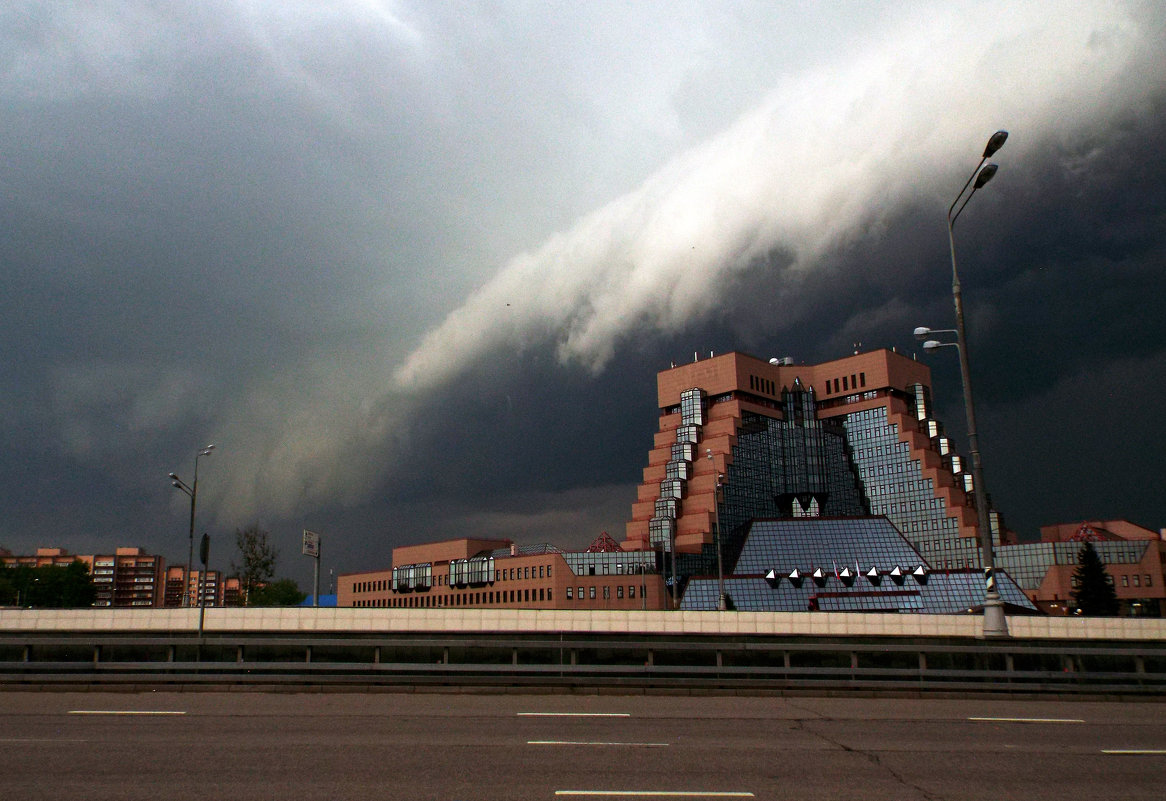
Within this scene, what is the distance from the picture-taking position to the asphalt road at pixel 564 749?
9.40 m

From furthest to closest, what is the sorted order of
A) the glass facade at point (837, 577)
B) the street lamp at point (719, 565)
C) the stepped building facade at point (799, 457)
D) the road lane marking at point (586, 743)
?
1. the stepped building facade at point (799, 457)
2. the glass facade at point (837, 577)
3. the street lamp at point (719, 565)
4. the road lane marking at point (586, 743)

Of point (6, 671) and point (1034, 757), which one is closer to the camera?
point (1034, 757)

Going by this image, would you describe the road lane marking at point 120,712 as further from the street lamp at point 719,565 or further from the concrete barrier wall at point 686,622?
the street lamp at point 719,565

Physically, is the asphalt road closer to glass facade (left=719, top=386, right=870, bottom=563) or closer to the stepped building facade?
the stepped building facade

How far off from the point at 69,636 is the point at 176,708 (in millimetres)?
5302

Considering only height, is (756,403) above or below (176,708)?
above

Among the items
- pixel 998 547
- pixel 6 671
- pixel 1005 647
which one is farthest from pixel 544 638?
pixel 998 547

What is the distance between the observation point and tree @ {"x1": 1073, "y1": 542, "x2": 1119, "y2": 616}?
102250 mm

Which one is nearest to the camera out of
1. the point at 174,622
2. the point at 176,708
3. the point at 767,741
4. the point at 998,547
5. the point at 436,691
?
the point at 767,741

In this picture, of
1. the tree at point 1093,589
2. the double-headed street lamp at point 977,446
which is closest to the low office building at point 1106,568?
the tree at point 1093,589

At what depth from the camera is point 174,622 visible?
114 ft

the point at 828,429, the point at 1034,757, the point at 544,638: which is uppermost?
the point at 828,429

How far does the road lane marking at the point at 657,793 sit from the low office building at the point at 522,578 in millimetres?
98994

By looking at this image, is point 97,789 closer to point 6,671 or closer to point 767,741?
point 767,741
